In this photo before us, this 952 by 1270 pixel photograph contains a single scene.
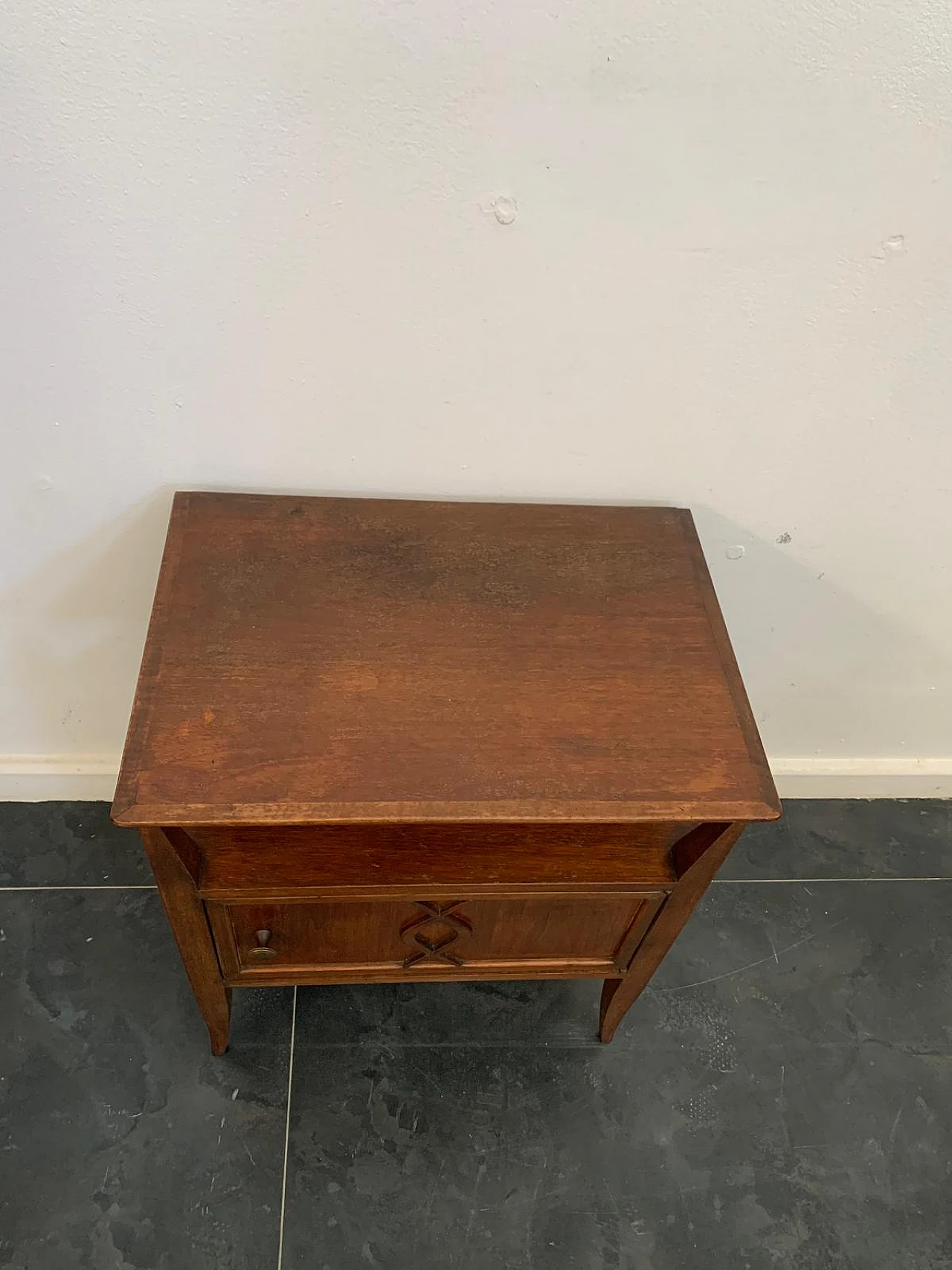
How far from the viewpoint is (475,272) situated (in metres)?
0.85

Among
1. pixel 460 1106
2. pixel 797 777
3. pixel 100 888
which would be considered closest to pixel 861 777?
pixel 797 777

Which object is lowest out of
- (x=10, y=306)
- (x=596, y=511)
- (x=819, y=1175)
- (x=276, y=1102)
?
(x=819, y=1175)

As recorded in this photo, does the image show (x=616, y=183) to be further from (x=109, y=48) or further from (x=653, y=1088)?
(x=653, y=1088)

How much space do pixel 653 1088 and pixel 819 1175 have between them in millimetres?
228

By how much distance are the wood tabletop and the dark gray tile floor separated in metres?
0.63

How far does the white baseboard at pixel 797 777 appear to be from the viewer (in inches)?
52.7

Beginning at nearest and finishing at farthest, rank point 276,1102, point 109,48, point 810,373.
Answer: point 109,48
point 810,373
point 276,1102

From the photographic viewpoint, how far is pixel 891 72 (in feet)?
2.46

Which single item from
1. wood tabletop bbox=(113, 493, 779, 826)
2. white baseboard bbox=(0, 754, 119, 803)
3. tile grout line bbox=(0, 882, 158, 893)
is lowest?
tile grout line bbox=(0, 882, 158, 893)

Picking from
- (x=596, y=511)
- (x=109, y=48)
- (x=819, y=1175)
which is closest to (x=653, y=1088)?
(x=819, y=1175)

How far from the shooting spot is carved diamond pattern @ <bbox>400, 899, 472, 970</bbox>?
923mm

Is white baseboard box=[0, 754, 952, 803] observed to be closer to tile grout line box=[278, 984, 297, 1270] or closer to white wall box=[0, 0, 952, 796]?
white wall box=[0, 0, 952, 796]

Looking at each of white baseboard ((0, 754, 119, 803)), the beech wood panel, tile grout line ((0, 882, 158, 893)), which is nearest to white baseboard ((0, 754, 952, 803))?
white baseboard ((0, 754, 119, 803))

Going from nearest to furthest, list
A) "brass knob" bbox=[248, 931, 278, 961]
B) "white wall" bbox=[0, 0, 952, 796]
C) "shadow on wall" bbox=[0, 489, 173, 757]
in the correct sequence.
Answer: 1. "white wall" bbox=[0, 0, 952, 796]
2. "brass knob" bbox=[248, 931, 278, 961]
3. "shadow on wall" bbox=[0, 489, 173, 757]
